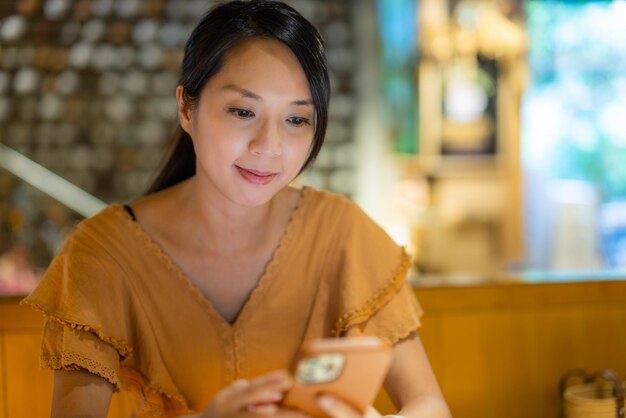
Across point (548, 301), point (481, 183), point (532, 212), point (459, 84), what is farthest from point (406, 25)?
point (548, 301)

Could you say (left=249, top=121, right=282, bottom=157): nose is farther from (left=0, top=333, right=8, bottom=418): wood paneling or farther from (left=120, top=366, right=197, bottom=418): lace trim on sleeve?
(left=0, top=333, right=8, bottom=418): wood paneling

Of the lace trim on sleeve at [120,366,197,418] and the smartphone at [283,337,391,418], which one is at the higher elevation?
the smartphone at [283,337,391,418]

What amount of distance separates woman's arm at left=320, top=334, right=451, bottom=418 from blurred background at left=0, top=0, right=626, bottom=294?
14.3 ft

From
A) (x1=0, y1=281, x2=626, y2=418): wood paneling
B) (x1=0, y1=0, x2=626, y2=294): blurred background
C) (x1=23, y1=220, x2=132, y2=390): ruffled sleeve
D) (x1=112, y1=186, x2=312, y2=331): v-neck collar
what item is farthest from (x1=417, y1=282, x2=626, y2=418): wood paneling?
(x1=0, y1=0, x2=626, y2=294): blurred background

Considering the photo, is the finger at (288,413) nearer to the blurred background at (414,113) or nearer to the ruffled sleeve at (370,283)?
the ruffled sleeve at (370,283)

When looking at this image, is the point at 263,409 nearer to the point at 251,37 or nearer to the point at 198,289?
the point at 198,289

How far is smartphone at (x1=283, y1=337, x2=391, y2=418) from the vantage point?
1013mm

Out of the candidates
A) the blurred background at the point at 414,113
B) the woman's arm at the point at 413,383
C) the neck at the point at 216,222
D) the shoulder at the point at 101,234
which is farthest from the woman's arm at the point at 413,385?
the blurred background at the point at 414,113

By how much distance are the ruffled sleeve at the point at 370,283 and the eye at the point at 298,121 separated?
0.30m

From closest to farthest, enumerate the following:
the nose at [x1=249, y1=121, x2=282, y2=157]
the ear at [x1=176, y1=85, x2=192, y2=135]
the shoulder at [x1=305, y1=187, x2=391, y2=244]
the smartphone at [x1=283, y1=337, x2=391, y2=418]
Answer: the smartphone at [x1=283, y1=337, x2=391, y2=418]
the nose at [x1=249, y1=121, x2=282, y2=157]
the ear at [x1=176, y1=85, x2=192, y2=135]
the shoulder at [x1=305, y1=187, x2=391, y2=244]

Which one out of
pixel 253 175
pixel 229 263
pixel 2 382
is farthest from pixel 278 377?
pixel 2 382

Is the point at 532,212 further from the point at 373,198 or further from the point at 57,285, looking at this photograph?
the point at 57,285

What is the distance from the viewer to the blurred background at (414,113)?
6043 millimetres

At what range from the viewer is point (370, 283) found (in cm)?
158
